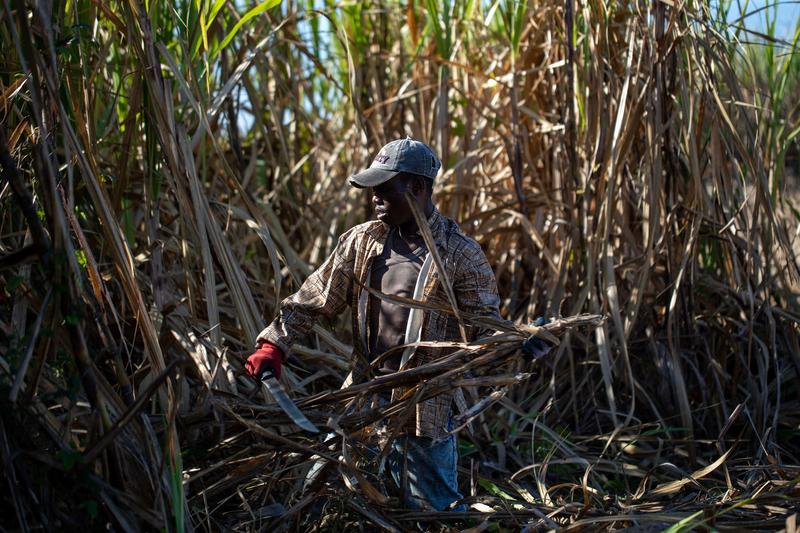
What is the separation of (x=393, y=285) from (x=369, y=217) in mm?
1716

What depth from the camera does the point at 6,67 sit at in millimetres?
2301

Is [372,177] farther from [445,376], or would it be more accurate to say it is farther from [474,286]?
[445,376]

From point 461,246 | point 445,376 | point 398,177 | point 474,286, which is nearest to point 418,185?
point 398,177

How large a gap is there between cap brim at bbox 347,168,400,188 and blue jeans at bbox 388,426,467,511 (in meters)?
0.64

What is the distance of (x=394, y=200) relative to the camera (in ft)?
7.38

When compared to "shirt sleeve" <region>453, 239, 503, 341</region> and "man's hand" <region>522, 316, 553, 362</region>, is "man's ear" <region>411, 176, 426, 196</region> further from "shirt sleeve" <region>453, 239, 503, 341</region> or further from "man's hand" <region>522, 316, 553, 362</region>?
"man's hand" <region>522, 316, 553, 362</region>

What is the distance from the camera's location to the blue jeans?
2273mm

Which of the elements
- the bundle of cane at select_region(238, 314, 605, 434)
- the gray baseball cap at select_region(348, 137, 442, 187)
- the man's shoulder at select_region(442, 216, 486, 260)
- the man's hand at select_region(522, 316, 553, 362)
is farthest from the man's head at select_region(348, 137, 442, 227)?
the man's hand at select_region(522, 316, 553, 362)

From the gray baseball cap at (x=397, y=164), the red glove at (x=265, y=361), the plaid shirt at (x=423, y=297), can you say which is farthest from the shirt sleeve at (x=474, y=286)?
the red glove at (x=265, y=361)

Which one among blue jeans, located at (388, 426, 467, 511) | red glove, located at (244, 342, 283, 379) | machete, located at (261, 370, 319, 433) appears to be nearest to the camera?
machete, located at (261, 370, 319, 433)

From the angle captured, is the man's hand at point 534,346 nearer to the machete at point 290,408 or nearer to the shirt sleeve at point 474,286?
the shirt sleeve at point 474,286

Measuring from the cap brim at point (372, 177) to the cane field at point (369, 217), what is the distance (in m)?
0.43

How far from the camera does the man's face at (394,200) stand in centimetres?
225

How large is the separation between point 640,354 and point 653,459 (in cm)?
51
